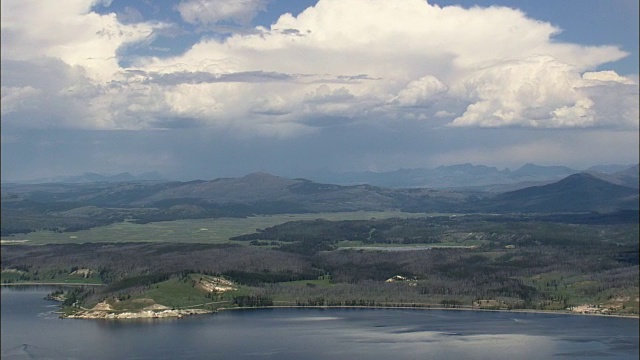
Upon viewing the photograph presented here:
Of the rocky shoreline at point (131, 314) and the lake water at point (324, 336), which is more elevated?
the rocky shoreline at point (131, 314)

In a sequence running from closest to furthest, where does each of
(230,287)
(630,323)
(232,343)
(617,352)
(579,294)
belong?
(617,352) → (232,343) → (630,323) → (579,294) → (230,287)

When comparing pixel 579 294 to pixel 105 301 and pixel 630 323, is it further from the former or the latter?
pixel 105 301

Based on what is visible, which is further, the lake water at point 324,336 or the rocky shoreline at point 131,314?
the rocky shoreline at point 131,314

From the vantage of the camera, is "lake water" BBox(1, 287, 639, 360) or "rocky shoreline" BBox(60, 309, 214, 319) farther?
"rocky shoreline" BBox(60, 309, 214, 319)

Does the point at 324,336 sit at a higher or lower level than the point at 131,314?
lower

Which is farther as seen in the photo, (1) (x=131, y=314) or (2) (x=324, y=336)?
(1) (x=131, y=314)

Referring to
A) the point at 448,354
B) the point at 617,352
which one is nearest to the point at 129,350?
the point at 448,354

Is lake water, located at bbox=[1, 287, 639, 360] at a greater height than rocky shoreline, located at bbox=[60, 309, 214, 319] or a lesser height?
lesser

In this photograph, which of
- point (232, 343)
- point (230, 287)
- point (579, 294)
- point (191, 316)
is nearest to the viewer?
point (232, 343)
